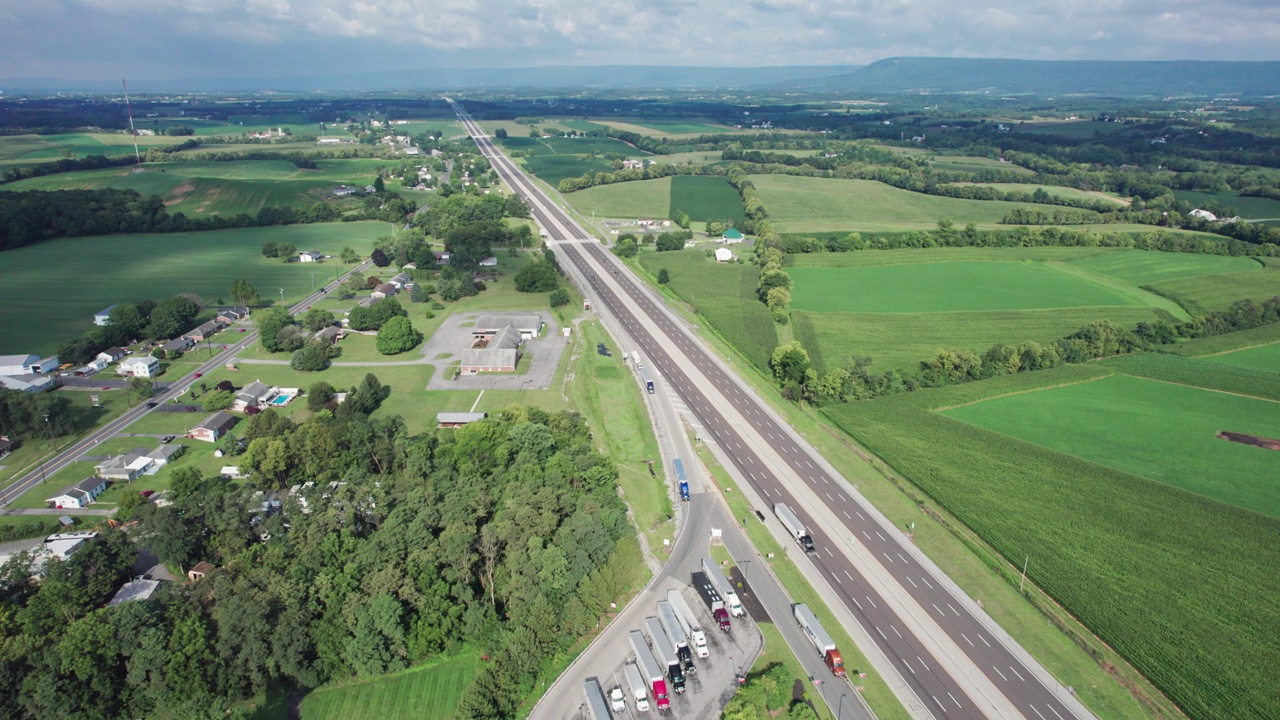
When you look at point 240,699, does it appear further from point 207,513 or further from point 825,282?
point 825,282

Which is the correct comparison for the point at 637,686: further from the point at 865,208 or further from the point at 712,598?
the point at 865,208

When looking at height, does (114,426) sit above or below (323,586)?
below

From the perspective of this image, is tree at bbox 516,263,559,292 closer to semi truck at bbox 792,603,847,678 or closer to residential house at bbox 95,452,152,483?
residential house at bbox 95,452,152,483

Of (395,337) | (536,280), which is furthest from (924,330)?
(395,337)

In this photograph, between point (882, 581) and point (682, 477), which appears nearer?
point (882, 581)

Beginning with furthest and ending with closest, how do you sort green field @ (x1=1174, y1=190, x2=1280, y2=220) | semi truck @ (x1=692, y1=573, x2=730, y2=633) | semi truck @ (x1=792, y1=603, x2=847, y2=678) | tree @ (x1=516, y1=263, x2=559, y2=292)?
green field @ (x1=1174, y1=190, x2=1280, y2=220), tree @ (x1=516, y1=263, x2=559, y2=292), semi truck @ (x1=692, y1=573, x2=730, y2=633), semi truck @ (x1=792, y1=603, x2=847, y2=678)

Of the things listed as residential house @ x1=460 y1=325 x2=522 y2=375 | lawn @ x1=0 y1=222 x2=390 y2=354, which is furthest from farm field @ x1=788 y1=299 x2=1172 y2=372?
lawn @ x1=0 y1=222 x2=390 y2=354
